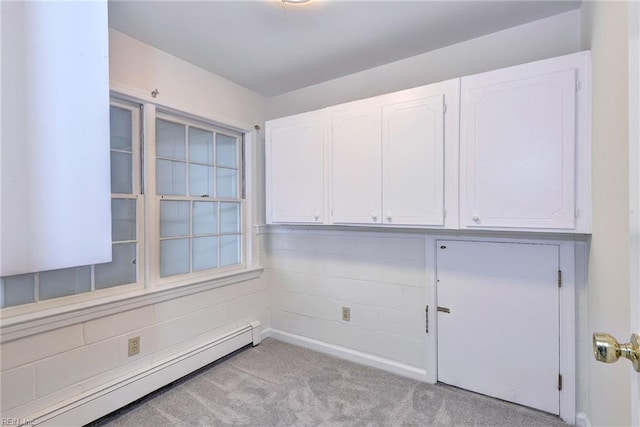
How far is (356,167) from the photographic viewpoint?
2.33m

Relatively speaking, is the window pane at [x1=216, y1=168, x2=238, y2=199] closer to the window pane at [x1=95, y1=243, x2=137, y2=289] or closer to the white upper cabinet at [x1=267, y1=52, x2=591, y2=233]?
the white upper cabinet at [x1=267, y1=52, x2=591, y2=233]

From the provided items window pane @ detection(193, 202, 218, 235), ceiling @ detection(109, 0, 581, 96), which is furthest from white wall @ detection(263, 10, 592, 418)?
window pane @ detection(193, 202, 218, 235)

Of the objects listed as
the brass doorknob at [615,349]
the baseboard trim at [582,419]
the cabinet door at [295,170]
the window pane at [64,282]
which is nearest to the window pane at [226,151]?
the cabinet door at [295,170]

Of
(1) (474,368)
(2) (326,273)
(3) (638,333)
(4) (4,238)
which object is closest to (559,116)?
(3) (638,333)

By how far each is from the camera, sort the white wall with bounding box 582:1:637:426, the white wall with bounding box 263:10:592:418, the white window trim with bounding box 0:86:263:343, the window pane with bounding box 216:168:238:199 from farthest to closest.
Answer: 1. the window pane with bounding box 216:168:238:199
2. the white wall with bounding box 263:10:592:418
3. the white window trim with bounding box 0:86:263:343
4. the white wall with bounding box 582:1:637:426

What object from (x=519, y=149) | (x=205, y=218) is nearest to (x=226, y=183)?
(x=205, y=218)

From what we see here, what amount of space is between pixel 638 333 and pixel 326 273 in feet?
7.76

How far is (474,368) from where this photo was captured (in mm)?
2236

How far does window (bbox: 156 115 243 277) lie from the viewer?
8.15ft

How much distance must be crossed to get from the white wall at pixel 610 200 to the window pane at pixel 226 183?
8.90 feet

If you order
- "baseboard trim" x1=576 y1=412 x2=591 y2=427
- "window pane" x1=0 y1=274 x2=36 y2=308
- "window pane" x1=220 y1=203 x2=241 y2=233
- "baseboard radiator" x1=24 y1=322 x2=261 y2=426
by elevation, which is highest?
"window pane" x1=220 y1=203 x2=241 y2=233

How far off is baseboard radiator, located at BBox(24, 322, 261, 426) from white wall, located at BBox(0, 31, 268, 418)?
45 mm

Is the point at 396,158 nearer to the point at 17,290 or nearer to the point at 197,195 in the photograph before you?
the point at 197,195

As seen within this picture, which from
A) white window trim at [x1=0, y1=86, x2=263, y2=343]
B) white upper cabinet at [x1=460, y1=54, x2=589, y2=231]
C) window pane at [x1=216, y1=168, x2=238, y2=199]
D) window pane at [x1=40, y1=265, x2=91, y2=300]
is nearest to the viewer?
white upper cabinet at [x1=460, y1=54, x2=589, y2=231]
